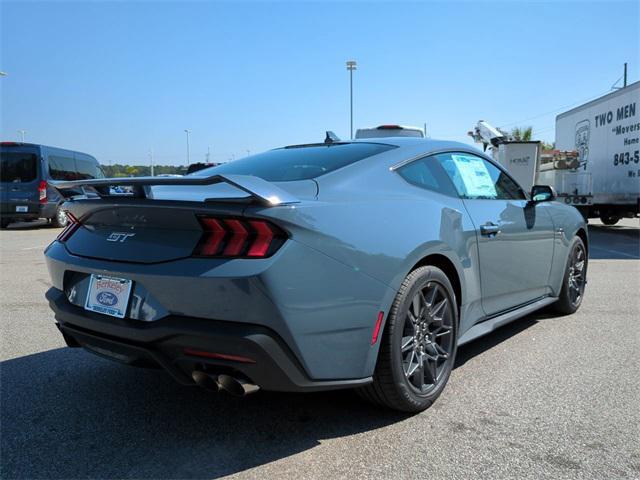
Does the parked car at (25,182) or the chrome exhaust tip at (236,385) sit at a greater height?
the parked car at (25,182)

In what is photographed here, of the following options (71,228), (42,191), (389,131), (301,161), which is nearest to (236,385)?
(71,228)

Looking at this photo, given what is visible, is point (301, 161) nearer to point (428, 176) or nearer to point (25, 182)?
point (428, 176)

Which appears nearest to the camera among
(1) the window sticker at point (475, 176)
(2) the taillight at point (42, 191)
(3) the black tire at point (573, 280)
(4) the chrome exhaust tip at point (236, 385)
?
(4) the chrome exhaust tip at point (236, 385)

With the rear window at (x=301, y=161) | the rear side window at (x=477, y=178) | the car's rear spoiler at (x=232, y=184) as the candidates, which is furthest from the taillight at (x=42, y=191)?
the rear side window at (x=477, y=178)

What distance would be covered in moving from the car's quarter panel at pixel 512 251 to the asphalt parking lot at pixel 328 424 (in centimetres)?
45

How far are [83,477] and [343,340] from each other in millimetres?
1226

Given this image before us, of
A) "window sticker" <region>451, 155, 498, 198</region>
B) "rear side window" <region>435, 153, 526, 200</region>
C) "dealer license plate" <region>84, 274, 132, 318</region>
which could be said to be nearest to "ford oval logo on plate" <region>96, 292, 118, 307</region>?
"dealer license plate" <region>84, 274, 132, 318</region>

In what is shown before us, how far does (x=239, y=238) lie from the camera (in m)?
2.16

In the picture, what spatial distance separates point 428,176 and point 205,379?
5.80 feet

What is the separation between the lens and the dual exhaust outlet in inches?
86.3

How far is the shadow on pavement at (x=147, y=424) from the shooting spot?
2.30m

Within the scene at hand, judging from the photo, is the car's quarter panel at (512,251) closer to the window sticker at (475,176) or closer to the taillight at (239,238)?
the window sticker at (475,176)

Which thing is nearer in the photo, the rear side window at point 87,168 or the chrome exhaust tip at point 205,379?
the chrome exhaust tip at point 205,379

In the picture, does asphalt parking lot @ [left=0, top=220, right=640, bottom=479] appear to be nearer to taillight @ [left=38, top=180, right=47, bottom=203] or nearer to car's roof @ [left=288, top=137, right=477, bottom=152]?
car's roof @ [left=288, top=137, right=477, bottom=152]
